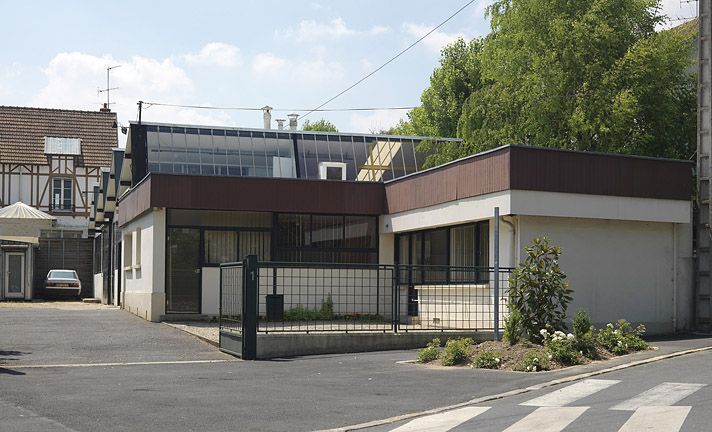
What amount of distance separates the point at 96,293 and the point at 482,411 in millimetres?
38407

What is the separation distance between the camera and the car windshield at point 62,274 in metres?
45.9

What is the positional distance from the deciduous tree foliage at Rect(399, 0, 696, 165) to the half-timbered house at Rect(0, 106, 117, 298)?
105ft

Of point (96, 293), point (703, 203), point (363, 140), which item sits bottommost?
point (96, 293)

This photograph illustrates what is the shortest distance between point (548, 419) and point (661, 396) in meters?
1.97

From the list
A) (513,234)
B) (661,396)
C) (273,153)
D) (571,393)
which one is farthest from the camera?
(273,153)

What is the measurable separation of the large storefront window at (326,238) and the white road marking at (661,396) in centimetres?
1535

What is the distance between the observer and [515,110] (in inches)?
1209

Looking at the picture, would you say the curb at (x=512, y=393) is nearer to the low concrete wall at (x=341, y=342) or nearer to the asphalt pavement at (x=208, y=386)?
the asphalt pavement at (x=208, y=386)

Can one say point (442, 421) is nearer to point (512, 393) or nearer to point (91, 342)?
point (512, 393)

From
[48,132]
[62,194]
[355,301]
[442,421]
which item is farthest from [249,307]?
[48,132]

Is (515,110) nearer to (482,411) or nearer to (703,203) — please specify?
(703,203)

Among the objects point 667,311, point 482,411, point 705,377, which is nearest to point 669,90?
point 667,311

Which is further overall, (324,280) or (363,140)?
Answer: (363,140)

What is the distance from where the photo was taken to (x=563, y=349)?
48.8 feet
